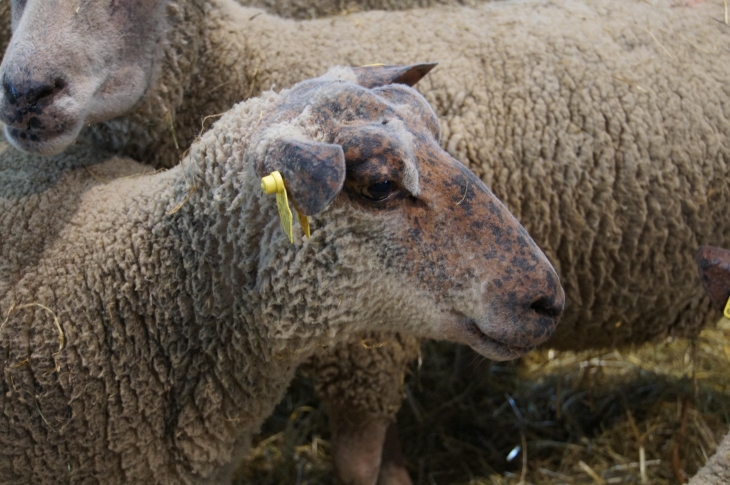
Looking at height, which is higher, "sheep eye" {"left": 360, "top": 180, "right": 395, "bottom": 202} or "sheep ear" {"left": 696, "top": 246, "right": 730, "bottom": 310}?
"sheep eye" {"left": 360, "top": 180, "right": 395, "bottom": 202}

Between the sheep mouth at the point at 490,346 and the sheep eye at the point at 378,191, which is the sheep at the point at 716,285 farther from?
the sheep eye at the point at 378,191

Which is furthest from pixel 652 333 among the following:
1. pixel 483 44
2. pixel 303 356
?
pixel 303 356

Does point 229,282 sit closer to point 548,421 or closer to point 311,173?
point 311,173

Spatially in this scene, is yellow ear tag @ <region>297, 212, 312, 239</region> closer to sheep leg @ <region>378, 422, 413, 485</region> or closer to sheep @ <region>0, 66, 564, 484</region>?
sheep @ <region>0, 66, 564, 484</region>

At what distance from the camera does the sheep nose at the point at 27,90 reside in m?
2.78

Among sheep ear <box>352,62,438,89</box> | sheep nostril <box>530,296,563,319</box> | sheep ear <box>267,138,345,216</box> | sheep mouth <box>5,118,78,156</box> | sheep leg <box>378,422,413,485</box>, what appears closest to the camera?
sheep ear <box>267,138,345,216</box>

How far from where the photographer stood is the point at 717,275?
2.61 m

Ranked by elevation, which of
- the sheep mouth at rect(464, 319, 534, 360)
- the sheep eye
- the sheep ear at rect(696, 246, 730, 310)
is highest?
the sheep eye

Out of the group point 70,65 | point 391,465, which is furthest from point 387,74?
point 391,465

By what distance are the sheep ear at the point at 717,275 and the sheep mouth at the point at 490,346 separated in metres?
0.75

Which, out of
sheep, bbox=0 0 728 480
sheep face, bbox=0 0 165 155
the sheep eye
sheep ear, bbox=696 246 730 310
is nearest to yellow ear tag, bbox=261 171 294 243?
the sheep eye

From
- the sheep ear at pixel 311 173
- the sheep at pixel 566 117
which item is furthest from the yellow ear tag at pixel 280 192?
the sheep at pixel 566 117

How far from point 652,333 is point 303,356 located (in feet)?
7.18

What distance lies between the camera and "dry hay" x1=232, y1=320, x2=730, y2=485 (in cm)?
424
